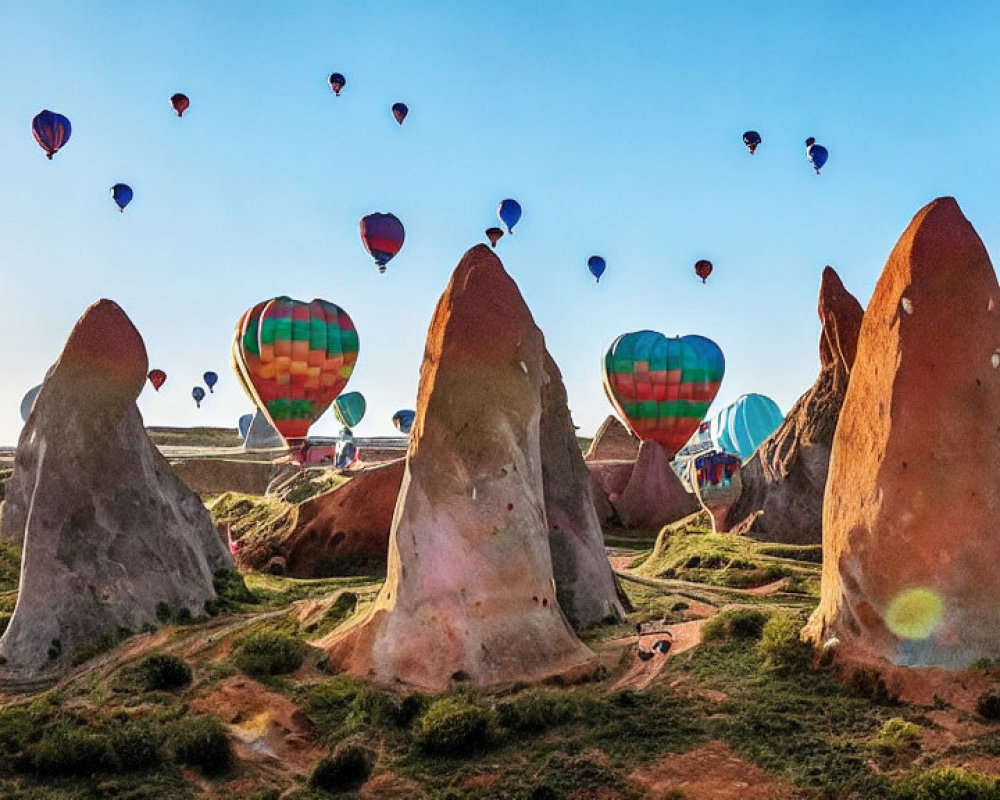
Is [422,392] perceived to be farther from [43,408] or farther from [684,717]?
[43,408]

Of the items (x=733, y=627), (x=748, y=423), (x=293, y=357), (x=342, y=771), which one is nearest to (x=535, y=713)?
(x=342, y=771)

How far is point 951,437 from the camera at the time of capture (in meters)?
13.6

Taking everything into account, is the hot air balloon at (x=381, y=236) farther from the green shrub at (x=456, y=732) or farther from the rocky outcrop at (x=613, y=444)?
the green shrub at (x=456, y=732)

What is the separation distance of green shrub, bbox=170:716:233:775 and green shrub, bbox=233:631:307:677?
286 centimetres

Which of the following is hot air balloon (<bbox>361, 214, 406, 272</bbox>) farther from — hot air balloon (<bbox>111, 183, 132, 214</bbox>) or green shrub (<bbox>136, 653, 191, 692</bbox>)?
green shrub (<bbox>136, 653, 191, 692</bbox>)

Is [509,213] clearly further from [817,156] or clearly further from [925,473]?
[925,473]

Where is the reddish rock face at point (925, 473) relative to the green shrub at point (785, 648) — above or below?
above

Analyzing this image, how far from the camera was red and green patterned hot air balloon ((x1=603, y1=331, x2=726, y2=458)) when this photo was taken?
52906mm

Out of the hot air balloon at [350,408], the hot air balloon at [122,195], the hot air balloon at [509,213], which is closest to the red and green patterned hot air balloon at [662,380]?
the hot air balloon at [509,213]

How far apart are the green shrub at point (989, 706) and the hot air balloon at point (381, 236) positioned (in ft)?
133

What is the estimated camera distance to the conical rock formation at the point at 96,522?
20266 millimetres

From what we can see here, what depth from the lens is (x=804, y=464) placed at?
35688mm

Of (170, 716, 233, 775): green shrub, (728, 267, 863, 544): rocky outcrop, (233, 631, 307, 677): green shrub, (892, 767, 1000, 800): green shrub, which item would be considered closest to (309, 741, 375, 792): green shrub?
(170, 716, 233, 775): green shrub

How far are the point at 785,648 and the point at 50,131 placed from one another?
4485 cm
